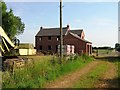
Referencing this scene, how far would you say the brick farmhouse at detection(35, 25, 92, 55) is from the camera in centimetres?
6109

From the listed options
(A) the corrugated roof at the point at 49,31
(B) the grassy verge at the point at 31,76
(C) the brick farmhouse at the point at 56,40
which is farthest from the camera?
(A) the corrugated roof at the point at 49,31

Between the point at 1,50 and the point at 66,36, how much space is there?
141ft

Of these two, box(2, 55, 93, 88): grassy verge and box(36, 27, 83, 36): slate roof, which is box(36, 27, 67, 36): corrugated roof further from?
box(2, 55, 93, 88): grassy verge

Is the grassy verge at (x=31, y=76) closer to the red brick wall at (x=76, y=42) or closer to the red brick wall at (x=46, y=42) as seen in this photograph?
the red brick wall at (x=76, y=42)

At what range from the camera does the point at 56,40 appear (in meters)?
65.8

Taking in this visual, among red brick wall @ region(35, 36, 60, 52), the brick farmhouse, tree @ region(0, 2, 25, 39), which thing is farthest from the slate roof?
tree @ region(0, 2, 25, 39)

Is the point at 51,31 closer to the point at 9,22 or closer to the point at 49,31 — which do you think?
the point at 49,31

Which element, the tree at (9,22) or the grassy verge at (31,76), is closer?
the grassy verge at (31,76)

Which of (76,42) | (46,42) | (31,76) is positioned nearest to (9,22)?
(46,42)

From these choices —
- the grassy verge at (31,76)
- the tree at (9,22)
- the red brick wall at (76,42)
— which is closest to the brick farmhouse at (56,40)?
the red brick wall at (76,42)

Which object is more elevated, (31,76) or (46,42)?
(46,42)

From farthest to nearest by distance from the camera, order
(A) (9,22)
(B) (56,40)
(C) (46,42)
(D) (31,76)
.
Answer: (C) (46,42)
(B) (56,40)
(A) (9,22)
(D) (31,76)

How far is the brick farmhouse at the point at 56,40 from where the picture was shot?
200 feet

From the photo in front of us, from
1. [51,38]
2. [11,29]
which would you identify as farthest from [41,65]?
[51,38]
